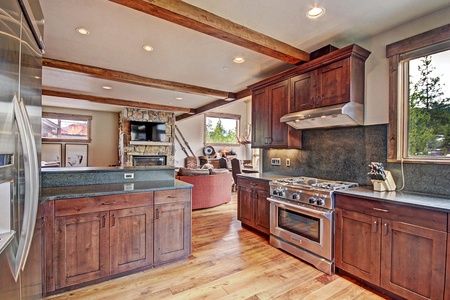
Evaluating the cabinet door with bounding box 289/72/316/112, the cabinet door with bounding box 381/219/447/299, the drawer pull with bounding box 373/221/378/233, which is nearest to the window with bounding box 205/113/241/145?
the cabinet door with bounding box 289/72/316/112

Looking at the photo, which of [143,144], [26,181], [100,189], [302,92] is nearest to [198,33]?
[302,92]

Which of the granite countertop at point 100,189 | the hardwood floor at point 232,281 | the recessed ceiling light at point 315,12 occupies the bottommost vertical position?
the hardwood floor at point 232,281

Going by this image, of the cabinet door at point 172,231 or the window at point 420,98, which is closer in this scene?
the window at point 420,98

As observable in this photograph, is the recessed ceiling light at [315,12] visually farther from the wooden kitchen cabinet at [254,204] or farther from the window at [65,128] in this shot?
the window at [65,128]

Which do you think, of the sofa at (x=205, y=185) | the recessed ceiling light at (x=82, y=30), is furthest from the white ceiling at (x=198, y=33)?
the sofa at (x=205, y=185)

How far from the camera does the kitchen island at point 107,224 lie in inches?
79.5

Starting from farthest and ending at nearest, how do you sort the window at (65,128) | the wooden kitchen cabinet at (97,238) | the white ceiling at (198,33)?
1. the window at (65,128)
2. the white ceiling at (198,33)
3. the wooden kitchen cabinet at (97,238)

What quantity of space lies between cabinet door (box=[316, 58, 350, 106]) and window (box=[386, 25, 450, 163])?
1.49 ft

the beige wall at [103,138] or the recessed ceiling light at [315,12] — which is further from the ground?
the recessed ceiling light at [315,12]

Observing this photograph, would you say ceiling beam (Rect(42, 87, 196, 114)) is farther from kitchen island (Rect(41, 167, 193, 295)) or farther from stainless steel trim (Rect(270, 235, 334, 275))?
stainless steel trim (Rect(270, 235, 334, 275))

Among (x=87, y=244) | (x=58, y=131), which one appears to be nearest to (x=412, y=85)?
(x=87, y=244)

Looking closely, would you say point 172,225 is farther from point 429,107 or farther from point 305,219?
point 429,107

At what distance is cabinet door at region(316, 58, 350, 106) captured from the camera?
2.57 m

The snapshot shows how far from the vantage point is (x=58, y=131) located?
25.1 feet
